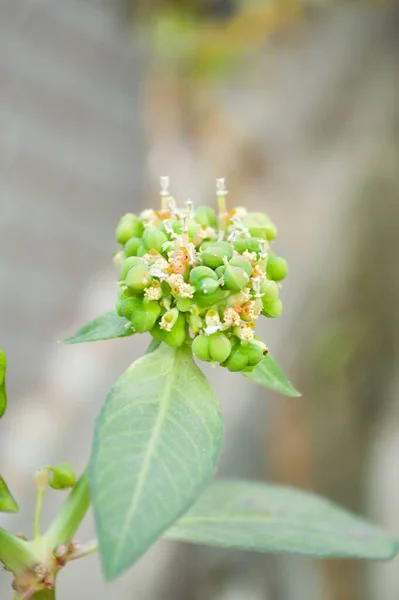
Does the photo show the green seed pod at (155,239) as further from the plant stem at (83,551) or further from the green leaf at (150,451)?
the plant stem at (83,551)

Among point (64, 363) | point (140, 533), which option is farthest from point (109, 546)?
point (64, 363)

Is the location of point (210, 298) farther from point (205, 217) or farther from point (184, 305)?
point (205, 217)

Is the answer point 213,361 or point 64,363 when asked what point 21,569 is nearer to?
point 213,361

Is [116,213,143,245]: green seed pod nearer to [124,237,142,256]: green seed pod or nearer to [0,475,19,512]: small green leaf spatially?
[124,237,142,256]: green seed pod

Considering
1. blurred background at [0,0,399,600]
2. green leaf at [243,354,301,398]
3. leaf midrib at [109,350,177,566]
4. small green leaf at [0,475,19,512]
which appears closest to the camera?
leaf midrib at [109,350,177,566]

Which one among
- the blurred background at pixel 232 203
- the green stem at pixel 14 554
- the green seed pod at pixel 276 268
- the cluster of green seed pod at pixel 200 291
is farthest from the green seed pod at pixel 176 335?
the blurred background at pixel 232 203

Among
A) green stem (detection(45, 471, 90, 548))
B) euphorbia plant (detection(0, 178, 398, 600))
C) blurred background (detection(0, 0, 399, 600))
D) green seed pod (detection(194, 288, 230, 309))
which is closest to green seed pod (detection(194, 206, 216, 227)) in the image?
euphorbia plant (detection(0, 178, 398, 600))
